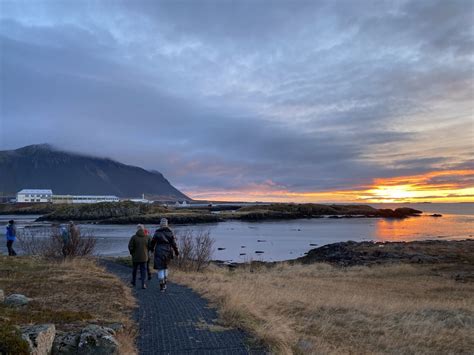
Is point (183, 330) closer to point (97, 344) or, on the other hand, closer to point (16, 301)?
point (97, 344)

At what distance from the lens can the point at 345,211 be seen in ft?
526

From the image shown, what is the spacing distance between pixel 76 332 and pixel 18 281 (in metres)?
8.18

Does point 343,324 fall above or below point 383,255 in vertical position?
above

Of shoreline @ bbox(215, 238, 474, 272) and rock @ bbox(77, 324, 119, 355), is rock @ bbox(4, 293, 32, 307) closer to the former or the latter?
rock @ bbox(77, 324, 119, 355)

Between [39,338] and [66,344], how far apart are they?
2.16ft

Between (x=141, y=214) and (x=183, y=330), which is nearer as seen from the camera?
(x=183, y=330)

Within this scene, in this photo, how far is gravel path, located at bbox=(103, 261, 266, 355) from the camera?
7512 millimetres

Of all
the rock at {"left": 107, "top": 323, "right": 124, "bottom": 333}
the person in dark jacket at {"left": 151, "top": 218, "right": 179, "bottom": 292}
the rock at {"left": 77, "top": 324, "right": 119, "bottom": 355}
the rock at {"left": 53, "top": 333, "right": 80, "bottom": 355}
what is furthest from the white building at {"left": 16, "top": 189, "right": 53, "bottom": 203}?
the rock at {"left": 77, "top": 324, "right": 119, "bottom": 355}

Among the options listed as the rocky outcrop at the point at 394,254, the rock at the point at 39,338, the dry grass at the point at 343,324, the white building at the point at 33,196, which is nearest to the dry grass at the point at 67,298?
the rock at the point at 39,338

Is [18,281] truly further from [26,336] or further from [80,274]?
[26,336]

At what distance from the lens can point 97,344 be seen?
6.62 metres

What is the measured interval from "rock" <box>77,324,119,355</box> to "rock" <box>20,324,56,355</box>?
0.44 m

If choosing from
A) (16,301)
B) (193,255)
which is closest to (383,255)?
(193,255)

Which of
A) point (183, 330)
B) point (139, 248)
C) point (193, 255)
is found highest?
point (139, 248)
